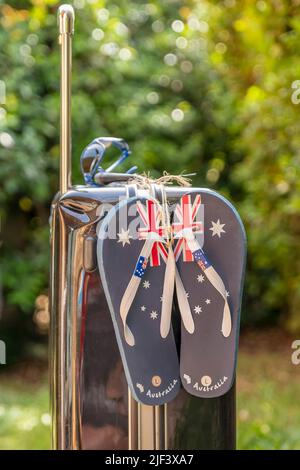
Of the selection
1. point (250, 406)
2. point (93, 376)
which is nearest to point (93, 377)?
point (93, 376)

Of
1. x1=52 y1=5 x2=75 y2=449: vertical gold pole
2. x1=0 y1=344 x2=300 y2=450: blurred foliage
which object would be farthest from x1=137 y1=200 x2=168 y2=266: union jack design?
x1=0 y1=344 x2=300 y2=450: blurred foliage

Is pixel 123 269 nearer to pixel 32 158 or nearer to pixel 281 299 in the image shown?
pixel 32 158

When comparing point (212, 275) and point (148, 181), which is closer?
point (212, 275)

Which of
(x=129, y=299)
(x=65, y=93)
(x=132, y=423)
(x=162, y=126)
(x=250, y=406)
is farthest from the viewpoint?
(x=162, y=126)

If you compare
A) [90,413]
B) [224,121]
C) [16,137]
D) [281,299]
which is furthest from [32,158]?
[90,413]

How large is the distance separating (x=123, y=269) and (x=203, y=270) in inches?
7.2

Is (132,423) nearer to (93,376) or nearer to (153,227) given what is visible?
(93,376)

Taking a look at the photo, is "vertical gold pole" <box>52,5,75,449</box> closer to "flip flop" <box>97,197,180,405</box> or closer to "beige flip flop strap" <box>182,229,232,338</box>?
"flip flop" <box>97,197,180,405</box>

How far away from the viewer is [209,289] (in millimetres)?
1731

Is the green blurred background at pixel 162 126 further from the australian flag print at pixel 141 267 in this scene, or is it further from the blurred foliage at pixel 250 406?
the australian flag print at pixel 141 267

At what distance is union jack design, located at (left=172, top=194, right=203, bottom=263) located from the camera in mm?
1742

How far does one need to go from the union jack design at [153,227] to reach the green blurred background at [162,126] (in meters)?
2.26

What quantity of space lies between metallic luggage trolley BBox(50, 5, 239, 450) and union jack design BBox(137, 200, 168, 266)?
3.0 inches

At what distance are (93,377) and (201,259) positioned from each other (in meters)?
0.39
